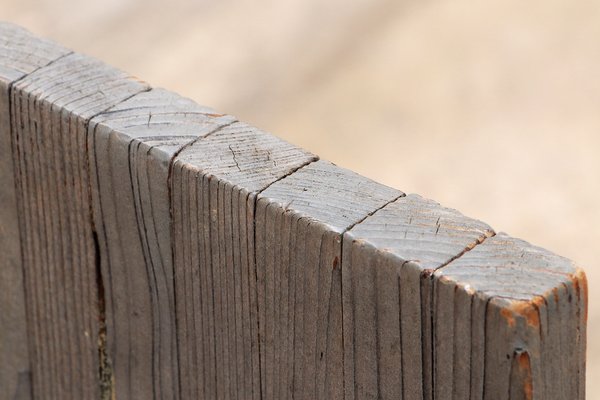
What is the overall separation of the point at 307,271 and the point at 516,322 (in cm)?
32

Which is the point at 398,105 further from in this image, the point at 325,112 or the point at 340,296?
the point at 340,296

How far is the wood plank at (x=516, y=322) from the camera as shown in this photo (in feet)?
4.35

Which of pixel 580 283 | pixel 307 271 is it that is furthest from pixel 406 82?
pixel 580 283

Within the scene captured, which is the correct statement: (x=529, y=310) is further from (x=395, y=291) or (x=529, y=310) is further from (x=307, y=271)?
(x=307, y=271)

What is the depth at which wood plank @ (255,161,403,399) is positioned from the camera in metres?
1.51

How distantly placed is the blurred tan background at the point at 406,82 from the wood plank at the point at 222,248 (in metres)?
2.55

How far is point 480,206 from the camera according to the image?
4.28 metres

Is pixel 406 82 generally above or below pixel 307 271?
below

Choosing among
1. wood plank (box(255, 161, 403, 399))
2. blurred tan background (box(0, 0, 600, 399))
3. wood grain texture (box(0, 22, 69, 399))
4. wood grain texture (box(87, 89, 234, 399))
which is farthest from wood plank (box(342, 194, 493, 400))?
blurred tan background (box(0, 0, 600, 399))

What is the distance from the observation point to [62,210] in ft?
6.09

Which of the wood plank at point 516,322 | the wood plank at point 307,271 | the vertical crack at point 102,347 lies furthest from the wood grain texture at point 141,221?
the wood plank at point 516,322

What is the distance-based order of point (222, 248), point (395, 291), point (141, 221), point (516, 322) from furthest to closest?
point (141, 221), point (222, 248), point (395, 291), point (516, 322)

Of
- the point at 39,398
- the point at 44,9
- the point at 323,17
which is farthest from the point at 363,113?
the point at 39,398

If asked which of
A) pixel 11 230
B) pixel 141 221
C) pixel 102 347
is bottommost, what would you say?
pixel 102 347
